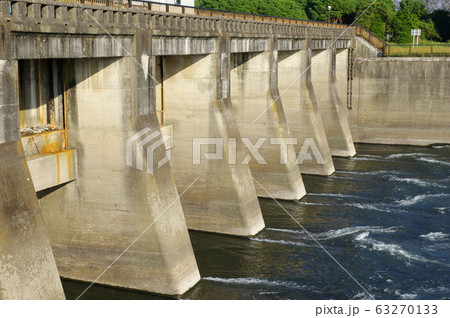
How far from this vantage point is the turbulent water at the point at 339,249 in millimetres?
23906

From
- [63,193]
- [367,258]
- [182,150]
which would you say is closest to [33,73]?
[63,193]

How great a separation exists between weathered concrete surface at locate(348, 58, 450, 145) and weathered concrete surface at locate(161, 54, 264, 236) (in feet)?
89.8

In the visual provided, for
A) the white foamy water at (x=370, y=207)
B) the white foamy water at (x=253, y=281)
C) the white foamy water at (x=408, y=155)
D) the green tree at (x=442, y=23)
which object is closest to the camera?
the white foamy water at (x=253, y=281)

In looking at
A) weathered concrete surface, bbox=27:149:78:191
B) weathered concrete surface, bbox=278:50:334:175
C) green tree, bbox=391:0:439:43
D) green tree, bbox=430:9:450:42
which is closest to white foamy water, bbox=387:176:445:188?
weathered concrete surface, bbox=278:50:334:175

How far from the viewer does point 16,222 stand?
17.2 m

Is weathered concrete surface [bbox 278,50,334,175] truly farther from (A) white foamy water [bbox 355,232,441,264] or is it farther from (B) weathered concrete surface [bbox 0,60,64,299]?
(B) weathered concrete surface [bbox 0,60,64,299]

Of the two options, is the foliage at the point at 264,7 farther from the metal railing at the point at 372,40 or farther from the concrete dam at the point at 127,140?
the concrete dam at the point at 127,140

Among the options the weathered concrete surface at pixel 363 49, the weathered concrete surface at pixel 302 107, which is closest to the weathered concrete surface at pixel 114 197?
the weathered concrete surface at pixel 302 107

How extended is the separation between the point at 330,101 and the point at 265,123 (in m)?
13.1

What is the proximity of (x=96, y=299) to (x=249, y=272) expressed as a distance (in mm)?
6053

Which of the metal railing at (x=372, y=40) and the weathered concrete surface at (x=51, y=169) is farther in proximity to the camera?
the metal railing at (x=372, y=40)

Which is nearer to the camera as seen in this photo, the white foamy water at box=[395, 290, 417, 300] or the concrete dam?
the concrete dam

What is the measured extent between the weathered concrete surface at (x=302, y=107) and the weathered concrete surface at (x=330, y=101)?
565cm

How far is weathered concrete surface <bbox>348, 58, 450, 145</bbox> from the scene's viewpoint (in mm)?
53125
